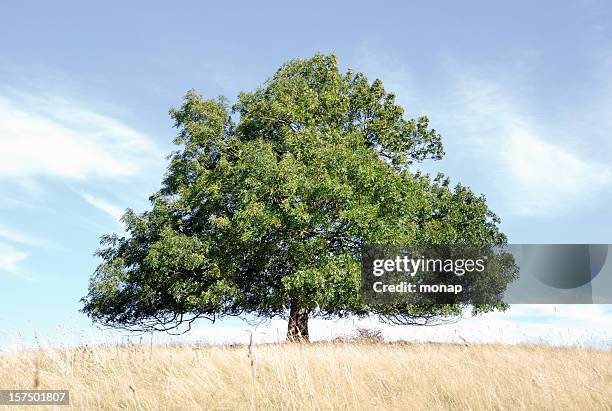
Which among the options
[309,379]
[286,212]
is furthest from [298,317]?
[309,379]

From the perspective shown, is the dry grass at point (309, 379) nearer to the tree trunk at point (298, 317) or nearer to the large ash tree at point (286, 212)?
the large ash tree at point (286, 212)

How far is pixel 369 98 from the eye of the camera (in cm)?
2677

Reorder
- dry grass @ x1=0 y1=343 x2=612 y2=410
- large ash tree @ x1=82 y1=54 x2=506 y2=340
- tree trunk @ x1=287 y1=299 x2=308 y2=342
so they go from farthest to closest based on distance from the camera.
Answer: tree trunk @ x1=287 y1=299 x2=308 y2=342
large ash tree @ x1=82 y1=54 x2=506 y2=340
dry grass @ x1=0 y1=343 x2=612 y2=410

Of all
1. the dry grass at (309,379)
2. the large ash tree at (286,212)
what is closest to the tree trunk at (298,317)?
the large ash tree at (286,212)

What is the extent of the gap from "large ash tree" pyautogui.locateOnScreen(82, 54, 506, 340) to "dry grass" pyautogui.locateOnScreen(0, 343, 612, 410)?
24.4 feet

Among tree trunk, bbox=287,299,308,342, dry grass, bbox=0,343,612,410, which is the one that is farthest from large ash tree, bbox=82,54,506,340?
dry grass, bbox=0,343,612,410

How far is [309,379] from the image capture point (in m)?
10.1

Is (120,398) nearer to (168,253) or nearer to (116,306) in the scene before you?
(168,253)

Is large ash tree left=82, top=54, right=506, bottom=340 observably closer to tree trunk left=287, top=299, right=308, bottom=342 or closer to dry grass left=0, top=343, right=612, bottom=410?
tree trunk left=287, top=299, right=308, bottom=342

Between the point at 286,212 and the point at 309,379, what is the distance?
37.1 feet

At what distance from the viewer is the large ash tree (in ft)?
69.8

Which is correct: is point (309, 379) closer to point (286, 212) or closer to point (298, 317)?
point (286, 212)

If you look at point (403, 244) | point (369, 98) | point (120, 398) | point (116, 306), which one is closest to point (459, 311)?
point (403, 244)

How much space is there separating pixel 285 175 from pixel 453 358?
9.77 m
